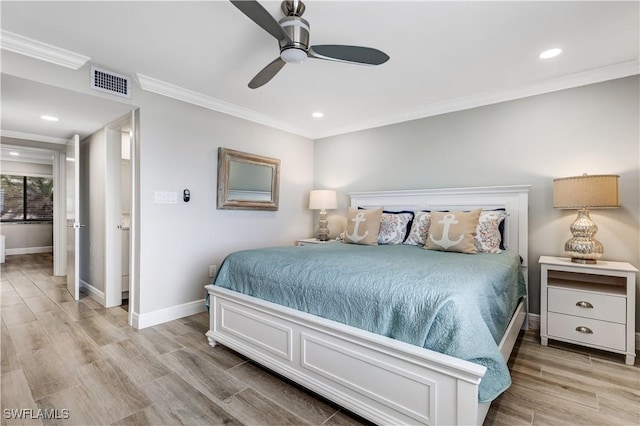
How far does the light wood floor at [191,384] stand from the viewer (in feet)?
5.42

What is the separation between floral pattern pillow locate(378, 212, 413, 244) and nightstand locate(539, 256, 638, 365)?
1272mm

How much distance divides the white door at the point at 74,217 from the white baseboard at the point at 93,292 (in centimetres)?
15

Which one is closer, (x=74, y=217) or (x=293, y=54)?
(x=293, y=54)

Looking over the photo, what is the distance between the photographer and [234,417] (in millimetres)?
1641

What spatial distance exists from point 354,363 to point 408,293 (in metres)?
0.51

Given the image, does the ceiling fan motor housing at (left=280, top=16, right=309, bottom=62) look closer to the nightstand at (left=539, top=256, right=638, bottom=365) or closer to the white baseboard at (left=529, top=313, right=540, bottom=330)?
the nightstand at (left=539, top=256, right=638, bottom=365)

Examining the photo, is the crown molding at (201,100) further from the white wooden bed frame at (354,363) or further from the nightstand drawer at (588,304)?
the nightstand drawer at (588,304)

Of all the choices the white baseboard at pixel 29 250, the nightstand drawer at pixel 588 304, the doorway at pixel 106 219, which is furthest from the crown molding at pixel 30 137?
the nightstand drawer at pixel 588 304

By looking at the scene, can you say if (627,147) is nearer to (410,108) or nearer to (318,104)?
(410,108)

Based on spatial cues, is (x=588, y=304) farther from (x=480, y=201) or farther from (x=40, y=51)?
(x=40, y=51)

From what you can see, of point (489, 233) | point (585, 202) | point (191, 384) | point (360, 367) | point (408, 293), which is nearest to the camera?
point (408, 293)

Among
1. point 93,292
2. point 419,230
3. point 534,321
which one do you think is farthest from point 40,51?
point 534,321

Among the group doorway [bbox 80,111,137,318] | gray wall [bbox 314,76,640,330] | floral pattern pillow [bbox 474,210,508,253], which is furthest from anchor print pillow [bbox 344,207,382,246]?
doorway [bbox 80,111,137,318]

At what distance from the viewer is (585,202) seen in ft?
7.70
